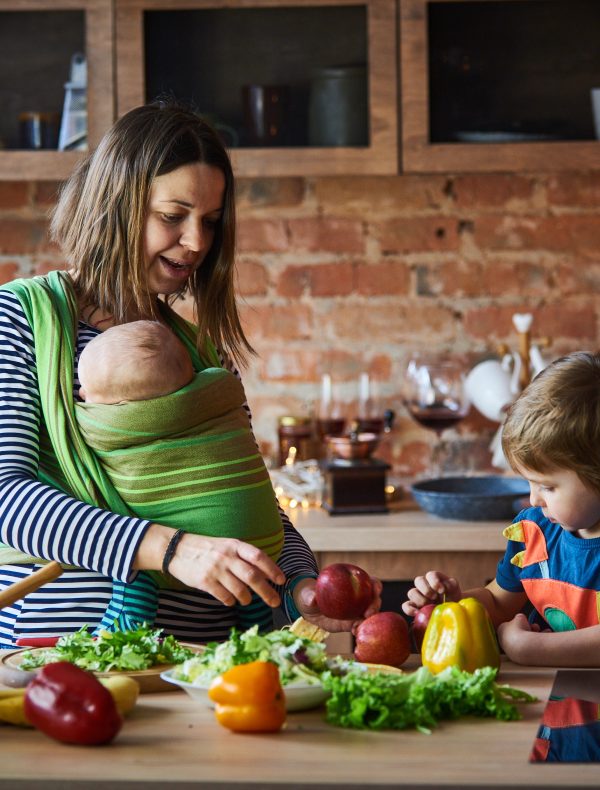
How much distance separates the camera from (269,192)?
323 centimetres

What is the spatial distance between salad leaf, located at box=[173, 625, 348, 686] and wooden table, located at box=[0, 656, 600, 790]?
0.04 m

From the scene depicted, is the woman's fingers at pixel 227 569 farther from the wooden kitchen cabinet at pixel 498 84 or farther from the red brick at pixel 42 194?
the red brick at pixel 42 194

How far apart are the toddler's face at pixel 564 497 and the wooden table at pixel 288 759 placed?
1.33 feet

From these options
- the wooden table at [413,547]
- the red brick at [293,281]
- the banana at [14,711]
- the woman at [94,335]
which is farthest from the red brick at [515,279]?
the banana at [14,711]

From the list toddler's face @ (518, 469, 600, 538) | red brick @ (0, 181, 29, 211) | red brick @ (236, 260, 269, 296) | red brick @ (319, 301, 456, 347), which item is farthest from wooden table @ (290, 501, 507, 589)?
red brick @ (0, 181, 29, 211)

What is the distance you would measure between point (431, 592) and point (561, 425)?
0.99ft

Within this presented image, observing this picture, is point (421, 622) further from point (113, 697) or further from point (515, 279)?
point (515, 279)

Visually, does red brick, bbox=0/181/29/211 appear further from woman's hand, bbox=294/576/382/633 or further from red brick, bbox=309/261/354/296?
woman's hand, bbox=294/576/382/633

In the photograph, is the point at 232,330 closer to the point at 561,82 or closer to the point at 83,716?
the point at 83,716

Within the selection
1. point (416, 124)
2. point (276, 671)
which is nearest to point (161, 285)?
point (276, 671)

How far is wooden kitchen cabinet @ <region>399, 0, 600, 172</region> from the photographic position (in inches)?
112

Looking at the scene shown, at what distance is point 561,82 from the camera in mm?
2934

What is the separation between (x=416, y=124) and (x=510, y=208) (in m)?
0.51

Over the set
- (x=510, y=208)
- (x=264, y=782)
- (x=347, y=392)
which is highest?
(x=510, y=208)
